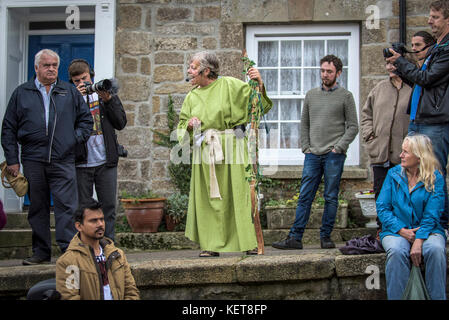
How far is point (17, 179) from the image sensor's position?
16.8ft

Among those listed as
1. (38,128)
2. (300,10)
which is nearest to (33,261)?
(38,128)

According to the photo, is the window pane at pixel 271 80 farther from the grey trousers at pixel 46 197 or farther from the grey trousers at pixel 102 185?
the grey trousers at pixel 46 197

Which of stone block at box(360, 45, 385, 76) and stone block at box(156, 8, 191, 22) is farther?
stone block at box(156, 8, 191, 22)

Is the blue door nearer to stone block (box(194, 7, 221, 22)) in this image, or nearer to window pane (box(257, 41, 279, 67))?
stone block (box(194, 7, 221, 22))

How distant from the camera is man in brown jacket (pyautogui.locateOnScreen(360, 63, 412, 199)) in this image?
563cm

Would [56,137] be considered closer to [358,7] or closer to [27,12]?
[27,12]

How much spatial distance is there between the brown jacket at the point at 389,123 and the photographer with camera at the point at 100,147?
2.34m

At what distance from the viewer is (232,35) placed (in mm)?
7684

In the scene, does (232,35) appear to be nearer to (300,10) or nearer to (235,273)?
(300,10)

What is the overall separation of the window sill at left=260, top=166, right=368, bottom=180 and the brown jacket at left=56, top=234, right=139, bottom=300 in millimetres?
3628

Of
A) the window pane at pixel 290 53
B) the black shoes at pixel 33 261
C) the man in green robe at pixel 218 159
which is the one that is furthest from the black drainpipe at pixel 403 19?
the black shoes at pixel 33 261

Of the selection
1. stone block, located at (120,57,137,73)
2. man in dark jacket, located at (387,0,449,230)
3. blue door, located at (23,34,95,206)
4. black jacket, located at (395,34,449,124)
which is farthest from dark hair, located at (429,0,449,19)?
blue door, located at (23,34,95,206)

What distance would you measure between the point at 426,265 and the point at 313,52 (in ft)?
13.8
